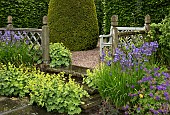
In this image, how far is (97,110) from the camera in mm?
4152

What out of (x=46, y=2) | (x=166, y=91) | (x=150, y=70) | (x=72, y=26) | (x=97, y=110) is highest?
(x=46, y=2)

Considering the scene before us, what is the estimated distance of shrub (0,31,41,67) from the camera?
596 centimetres

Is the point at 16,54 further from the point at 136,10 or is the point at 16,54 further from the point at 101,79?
the point at 136,10

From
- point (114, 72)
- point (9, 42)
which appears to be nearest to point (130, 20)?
point (9, 42)

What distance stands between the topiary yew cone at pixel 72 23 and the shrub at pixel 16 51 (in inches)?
85.0

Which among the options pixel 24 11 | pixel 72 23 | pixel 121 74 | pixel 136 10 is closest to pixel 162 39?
pixel 121 74

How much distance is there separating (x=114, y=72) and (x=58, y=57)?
244cm

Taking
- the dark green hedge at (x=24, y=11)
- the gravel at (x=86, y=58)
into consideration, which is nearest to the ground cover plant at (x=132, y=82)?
the gravel at (x=86, y=58)

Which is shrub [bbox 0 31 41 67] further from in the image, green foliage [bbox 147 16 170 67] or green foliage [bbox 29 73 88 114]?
green foliage [bbox 147 16 170 67]

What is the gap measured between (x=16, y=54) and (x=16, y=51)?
80mm

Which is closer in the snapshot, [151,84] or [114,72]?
[151,84]

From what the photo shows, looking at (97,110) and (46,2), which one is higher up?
(46,2)

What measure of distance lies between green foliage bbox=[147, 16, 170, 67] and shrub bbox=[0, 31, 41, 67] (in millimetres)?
2746

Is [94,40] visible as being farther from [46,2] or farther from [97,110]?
[97,110]
